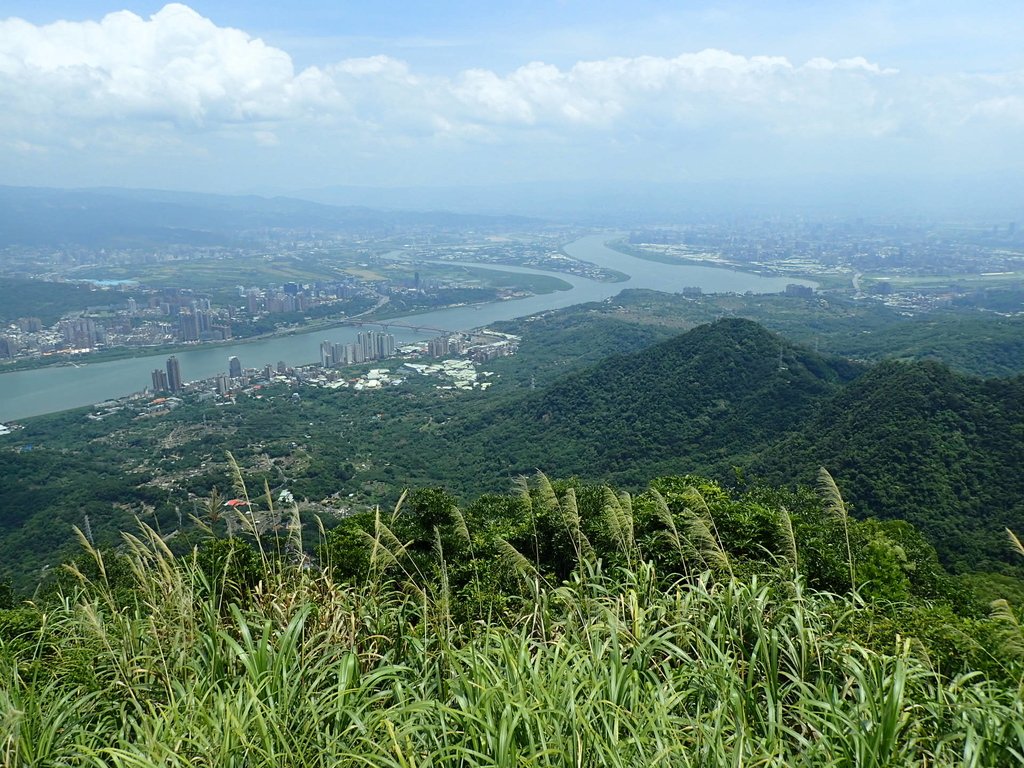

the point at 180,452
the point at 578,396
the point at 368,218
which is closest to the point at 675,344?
the point at 578,396

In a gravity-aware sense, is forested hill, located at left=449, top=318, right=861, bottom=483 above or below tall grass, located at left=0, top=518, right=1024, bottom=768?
below

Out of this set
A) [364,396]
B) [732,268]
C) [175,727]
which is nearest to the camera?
[175,727]

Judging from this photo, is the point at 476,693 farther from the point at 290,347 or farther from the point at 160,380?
the point at 290,347

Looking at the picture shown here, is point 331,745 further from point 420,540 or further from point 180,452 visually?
point 180,452

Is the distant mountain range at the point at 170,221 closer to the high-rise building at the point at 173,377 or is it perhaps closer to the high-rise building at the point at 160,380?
the high-rise building at the point at 160,380

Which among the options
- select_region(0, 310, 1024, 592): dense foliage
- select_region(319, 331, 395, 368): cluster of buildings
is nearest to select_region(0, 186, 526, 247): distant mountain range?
select_region(319, 331, 395, 368): cluster of buildings

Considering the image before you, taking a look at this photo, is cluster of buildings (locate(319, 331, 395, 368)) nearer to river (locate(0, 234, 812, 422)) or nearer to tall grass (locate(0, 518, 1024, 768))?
river (locate(0, 234, 812, 422))

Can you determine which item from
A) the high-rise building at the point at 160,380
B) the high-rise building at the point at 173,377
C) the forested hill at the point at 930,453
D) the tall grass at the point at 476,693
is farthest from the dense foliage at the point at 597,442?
the tall grass at the point at 476,693

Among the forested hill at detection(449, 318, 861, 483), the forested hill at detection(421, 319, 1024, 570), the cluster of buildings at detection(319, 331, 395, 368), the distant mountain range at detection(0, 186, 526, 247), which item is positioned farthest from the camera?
the distant mountain range at detection(0, 186, 526, 247)
